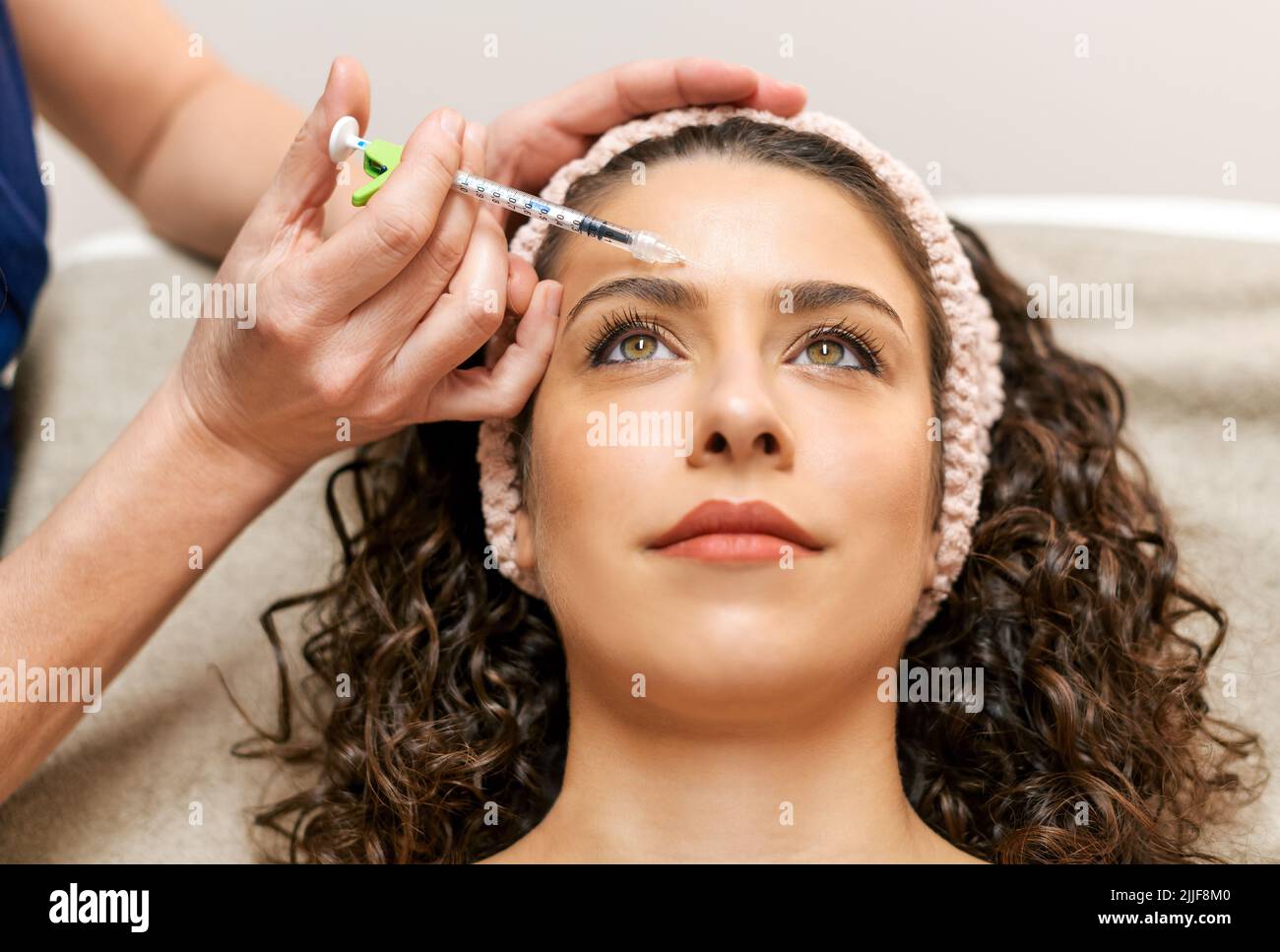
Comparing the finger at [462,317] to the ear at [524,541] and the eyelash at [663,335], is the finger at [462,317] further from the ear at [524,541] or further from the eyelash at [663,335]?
the ear at [524,541]

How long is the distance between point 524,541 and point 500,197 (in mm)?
441

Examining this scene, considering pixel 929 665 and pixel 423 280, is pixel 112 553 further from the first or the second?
pixel 929 665

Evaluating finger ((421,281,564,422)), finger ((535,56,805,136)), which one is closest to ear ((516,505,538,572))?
finger ((421,281,564,422))

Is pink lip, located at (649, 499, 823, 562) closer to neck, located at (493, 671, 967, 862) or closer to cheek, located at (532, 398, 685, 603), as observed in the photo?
cheek, located at (532, 398, 685, 603)

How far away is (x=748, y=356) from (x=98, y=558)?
79 centimetres

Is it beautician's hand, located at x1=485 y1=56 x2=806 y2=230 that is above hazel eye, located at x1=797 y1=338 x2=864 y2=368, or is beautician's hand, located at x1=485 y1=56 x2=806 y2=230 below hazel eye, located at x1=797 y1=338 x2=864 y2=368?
above

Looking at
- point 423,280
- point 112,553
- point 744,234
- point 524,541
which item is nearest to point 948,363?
point 744,234

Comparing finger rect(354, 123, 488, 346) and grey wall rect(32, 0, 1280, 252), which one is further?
grey wall rect(32, 0, 1280, 252)

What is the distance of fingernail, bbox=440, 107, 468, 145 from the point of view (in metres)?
1.26

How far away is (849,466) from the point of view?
4.20ft

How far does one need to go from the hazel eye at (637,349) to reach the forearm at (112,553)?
45 cm

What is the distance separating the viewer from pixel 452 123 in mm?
1272

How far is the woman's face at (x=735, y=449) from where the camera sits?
124cm

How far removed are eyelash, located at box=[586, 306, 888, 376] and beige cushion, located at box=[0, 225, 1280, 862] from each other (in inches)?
27.5
